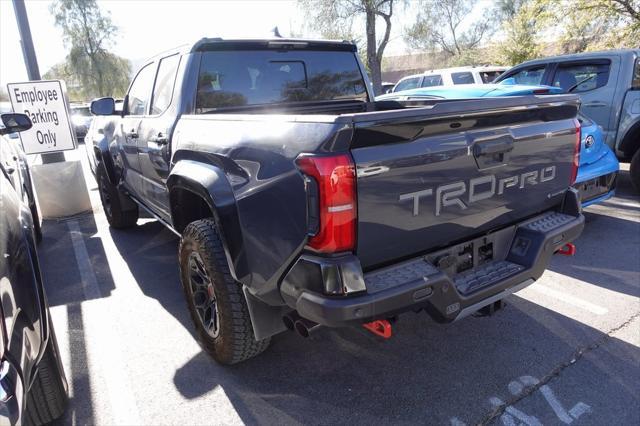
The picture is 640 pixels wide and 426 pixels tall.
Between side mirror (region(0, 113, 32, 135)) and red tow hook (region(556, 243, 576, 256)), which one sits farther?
side mirror (region(0, 113, 32, 135))

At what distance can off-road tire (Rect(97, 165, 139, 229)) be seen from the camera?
5562 mm

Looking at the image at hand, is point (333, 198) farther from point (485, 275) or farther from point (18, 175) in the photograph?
point (18, 175)

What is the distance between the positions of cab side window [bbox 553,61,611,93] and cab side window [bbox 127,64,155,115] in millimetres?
6047

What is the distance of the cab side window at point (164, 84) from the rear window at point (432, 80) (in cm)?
872

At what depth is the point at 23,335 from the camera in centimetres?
180

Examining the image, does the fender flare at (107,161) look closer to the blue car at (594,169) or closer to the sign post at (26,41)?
the sign post at (26,41)

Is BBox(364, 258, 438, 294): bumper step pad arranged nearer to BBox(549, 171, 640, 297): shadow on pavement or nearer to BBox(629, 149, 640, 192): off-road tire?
BBox(549, 171, 640, 297): shadow on pavement

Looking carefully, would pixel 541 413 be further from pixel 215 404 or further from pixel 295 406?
pixel 215 404

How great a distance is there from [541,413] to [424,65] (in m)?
51.0

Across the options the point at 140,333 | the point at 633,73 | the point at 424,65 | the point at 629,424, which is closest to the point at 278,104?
the point at 140,333

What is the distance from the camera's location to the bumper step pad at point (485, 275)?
234 centimetres

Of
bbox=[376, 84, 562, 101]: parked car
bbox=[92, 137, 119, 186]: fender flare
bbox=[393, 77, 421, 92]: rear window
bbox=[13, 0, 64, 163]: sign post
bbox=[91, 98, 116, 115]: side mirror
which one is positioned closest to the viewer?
bbox=[91, 98, 116, 115]: side mirror

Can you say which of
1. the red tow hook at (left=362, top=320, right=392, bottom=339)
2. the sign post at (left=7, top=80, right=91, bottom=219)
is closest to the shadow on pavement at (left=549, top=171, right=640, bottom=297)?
the red tow hook at (left=362, top=320, right=392, bottom=339)

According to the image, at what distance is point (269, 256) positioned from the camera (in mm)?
2162
